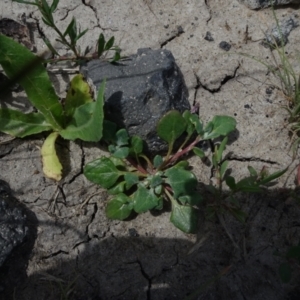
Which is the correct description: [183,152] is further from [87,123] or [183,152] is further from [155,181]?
[87,123]

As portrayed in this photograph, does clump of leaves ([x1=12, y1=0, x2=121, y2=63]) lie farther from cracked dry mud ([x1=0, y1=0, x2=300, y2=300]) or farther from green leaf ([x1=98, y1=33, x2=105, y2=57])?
cracked dry mud ([x1=0, y1=0, x2=300, y2=300])

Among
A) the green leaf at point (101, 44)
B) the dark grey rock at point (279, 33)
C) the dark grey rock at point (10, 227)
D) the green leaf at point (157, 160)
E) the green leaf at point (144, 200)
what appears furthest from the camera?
the dark grey rock at point (279, 33)

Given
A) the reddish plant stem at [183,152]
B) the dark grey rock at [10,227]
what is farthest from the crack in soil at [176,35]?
the dark grey rock at [10,227]

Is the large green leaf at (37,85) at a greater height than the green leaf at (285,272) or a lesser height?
greater

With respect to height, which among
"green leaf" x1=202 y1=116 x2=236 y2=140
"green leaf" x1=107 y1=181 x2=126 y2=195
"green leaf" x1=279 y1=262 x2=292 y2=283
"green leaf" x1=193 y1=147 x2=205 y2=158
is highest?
"green leaf" x1=202 y1=116 x2=236 y2=140

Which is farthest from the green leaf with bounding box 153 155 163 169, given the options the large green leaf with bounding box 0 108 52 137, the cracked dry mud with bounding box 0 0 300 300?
the large green leaf with bounding box 0 108 52 137

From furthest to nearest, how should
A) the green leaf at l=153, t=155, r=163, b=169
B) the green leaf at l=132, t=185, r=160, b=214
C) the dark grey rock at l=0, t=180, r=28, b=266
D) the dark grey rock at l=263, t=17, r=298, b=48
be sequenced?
the dark grey rock at l=263, t=17, r=298, b=48 < the green leaf at l=153, t=155, r=163, b=169 < the green leaf at l=132, t=185, r=160, b=214 < the dark grey rock at l=0, t=180, r=28, b=266

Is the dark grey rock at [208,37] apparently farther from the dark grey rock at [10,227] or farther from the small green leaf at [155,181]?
the dark grey rock at [10,227]
